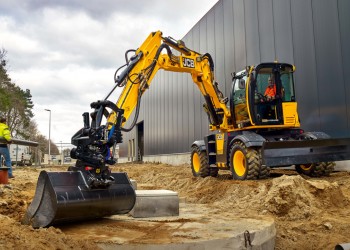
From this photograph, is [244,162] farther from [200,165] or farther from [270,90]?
[200,165]

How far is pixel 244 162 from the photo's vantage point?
9.63 metres

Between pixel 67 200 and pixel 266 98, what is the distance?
672 cm

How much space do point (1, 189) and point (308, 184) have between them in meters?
5.86

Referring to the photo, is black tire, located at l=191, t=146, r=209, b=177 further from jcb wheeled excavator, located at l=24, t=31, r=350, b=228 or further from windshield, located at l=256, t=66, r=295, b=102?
windshield, located at l=256, t=66, r=295, b=102

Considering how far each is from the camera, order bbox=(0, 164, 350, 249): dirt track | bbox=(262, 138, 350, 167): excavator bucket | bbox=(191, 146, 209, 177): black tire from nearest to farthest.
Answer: bbox=(0, 164, 350, 249): dirt track → bbox=(262, 138, 350, 167): excavator bucket → bbox=(191, 146, 209, 177): black tire

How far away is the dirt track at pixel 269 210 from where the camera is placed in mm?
3945

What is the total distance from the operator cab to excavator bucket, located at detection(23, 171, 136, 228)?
218 inches

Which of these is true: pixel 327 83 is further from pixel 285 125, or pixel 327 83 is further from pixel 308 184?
pixel 308 184

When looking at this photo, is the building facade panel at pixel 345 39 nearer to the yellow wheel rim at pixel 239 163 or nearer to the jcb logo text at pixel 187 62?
the yellow wheel rim at pixel 239 163

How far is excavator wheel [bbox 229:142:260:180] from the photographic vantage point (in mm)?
8992

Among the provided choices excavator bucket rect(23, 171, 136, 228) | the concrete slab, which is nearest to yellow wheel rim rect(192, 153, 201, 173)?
the concrete slab

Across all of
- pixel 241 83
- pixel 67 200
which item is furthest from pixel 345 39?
pixel 67 200

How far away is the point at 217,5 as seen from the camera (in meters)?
18.1

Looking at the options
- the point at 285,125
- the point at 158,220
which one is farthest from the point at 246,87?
the point at 158,220
